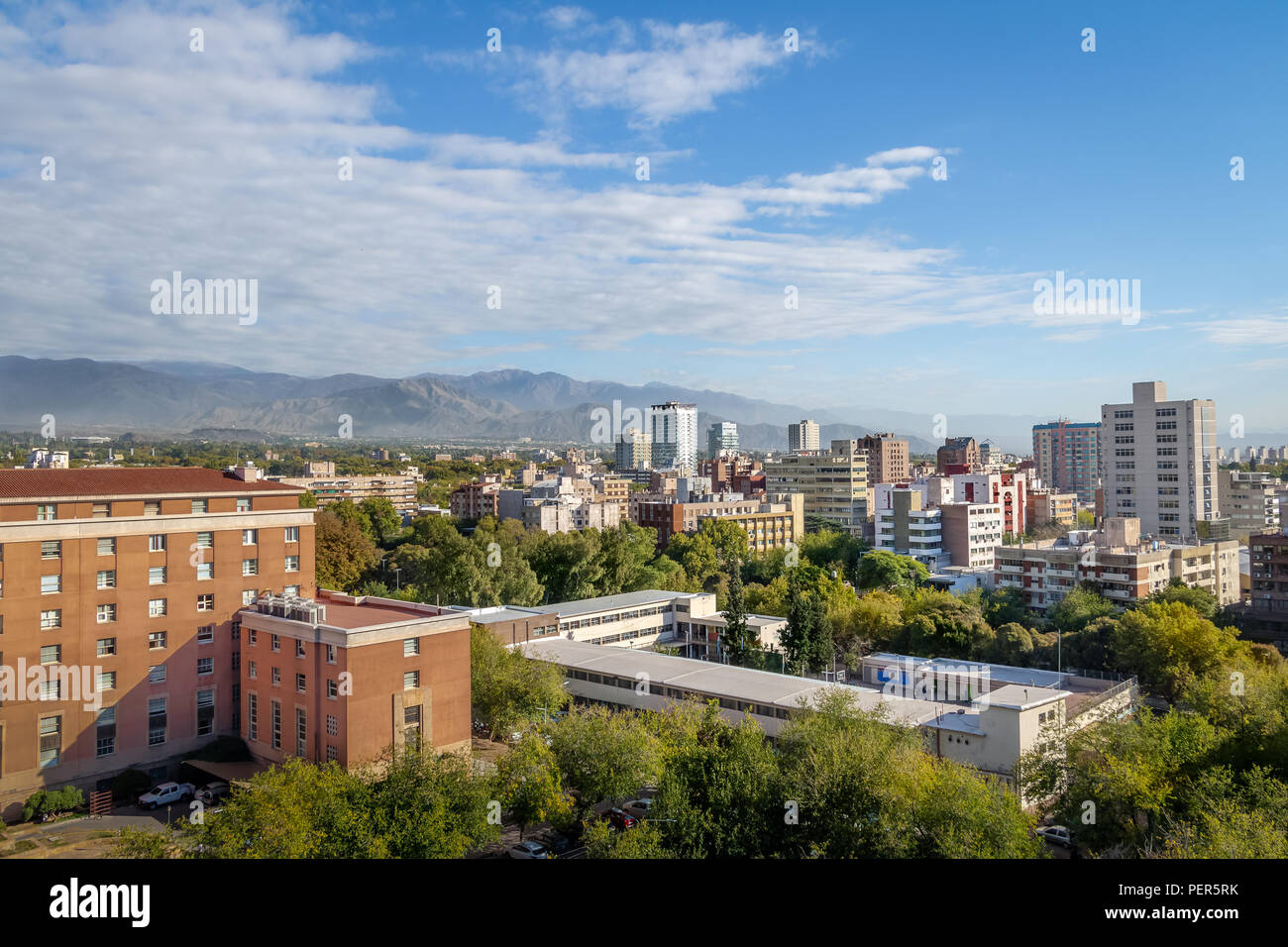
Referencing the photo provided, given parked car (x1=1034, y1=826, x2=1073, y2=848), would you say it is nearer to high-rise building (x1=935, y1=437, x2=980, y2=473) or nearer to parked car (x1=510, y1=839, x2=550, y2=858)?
parked car (x1=510, y1=839, x2=550, y2=858)

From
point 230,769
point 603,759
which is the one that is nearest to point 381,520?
point 230,769

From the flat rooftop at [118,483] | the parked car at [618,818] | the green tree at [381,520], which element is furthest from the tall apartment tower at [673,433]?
the parked car at [618,818]

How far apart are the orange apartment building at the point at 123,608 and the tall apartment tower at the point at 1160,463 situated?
3733 cm

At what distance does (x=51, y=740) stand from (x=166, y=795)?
224 cm

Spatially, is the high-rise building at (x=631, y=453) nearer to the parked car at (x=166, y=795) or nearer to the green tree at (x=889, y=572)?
the green tree at (x=889, y=572)

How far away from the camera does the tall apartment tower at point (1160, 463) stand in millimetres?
38250

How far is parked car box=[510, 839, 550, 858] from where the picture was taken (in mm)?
12047

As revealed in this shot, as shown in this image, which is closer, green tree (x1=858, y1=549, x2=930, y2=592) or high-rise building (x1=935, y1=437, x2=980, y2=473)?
green tree (x1=858, y1=549, x2=930, y2=592)

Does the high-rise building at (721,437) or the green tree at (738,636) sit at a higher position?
the high-rise building at (721,437)

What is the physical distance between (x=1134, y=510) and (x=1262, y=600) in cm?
1314

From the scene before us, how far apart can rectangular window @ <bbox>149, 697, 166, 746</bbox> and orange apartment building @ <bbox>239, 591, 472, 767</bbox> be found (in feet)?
4.48

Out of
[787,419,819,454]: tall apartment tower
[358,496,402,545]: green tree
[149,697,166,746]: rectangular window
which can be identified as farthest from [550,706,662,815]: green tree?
[787,419,819,454]: tall apartment tower

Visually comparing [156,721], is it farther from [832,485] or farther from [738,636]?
[832,485]
